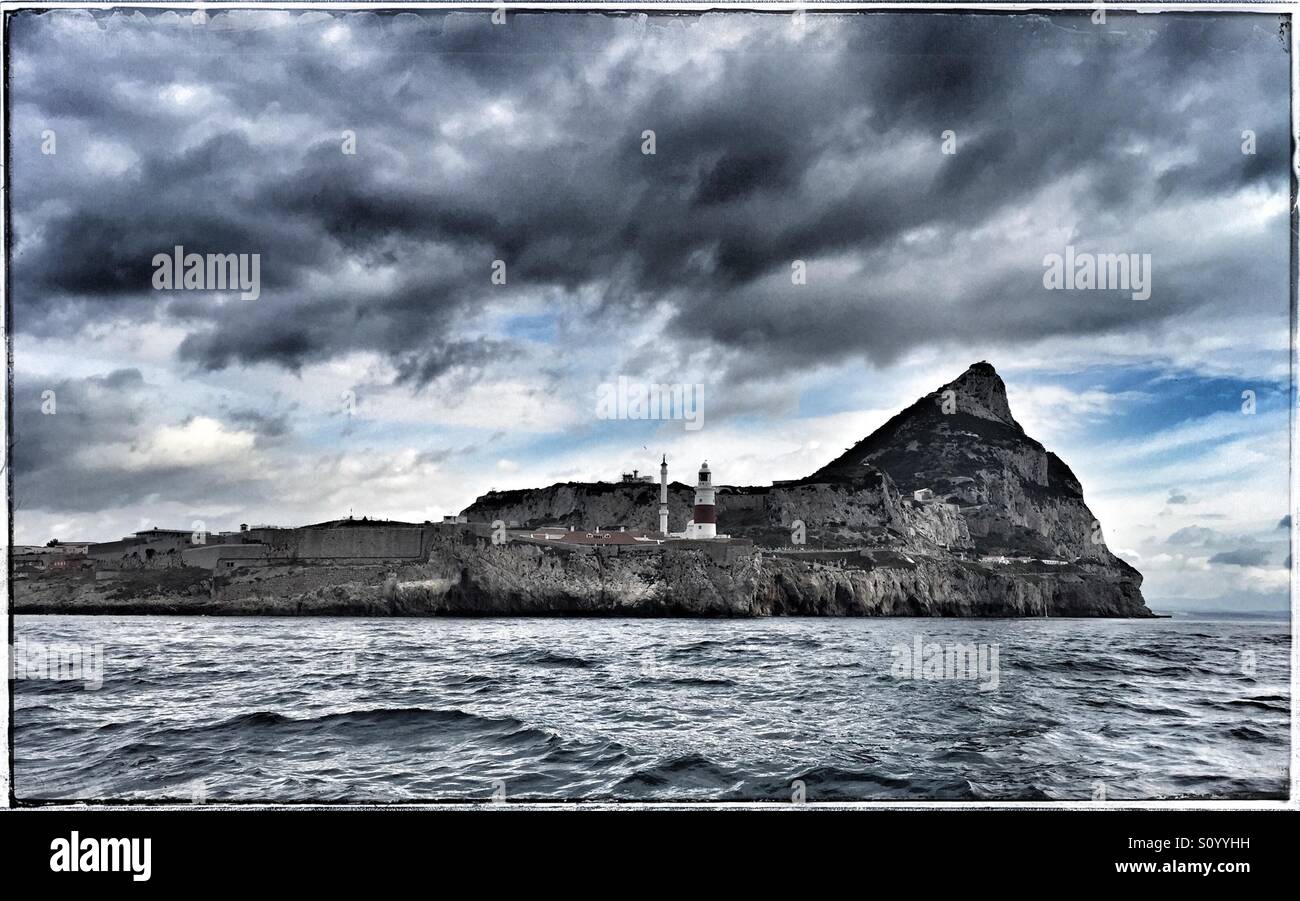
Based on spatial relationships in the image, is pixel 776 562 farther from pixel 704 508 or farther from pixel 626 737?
pixel 626 737

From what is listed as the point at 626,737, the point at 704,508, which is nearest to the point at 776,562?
the point at 704,508

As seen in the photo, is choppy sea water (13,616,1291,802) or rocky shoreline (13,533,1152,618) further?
rocky shoreline (13,533,1152,618)

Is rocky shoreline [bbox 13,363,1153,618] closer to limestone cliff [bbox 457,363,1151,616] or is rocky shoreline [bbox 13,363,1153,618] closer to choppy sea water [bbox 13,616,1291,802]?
limestone cliff [bbox 457,363,1151,616]

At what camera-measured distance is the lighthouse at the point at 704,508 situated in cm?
4294

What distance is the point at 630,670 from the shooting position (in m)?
12.8

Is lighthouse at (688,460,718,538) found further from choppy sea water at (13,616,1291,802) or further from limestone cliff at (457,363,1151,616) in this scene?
choppy sea water at (13,616,1291,802)

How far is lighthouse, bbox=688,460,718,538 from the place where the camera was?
42.9 m

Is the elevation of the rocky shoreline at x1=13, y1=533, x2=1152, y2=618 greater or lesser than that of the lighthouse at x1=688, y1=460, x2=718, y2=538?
lesser

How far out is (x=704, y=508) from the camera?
141 feet

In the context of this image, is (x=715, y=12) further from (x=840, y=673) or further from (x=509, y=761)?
(x=840, y=673)

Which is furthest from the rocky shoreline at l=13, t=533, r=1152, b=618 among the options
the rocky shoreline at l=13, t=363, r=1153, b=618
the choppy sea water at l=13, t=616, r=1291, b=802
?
the choppy sea water at l=13, t=616, r=1291, b=802

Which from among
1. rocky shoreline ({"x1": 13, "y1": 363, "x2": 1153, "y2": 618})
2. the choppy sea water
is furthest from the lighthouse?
the choppy sea water

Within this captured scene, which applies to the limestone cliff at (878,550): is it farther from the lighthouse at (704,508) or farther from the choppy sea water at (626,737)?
the choppy sea water at (626,737)
